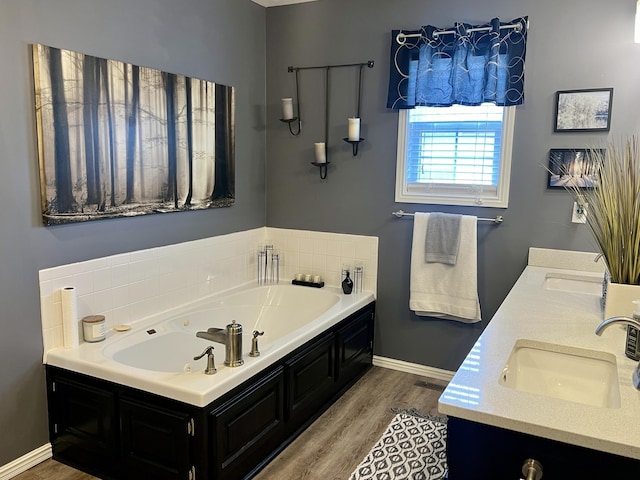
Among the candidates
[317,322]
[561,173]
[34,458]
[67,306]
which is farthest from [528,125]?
[34,458]

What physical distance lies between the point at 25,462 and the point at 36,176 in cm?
140

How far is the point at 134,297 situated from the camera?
2951 mm

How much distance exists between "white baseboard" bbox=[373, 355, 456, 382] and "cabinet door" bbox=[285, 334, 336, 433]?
71cm

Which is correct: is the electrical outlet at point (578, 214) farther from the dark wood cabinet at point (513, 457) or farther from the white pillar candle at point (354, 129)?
the dark wood cabinet at point (513, 457)

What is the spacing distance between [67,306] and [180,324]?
717mm

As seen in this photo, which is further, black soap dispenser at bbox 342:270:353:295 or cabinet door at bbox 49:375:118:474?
black soap dispenser at bbox 342:270:353:295

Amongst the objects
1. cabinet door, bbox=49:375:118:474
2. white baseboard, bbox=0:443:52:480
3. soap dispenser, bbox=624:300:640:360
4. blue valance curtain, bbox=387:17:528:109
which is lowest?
white baseboard, bbox=0:443:52:480

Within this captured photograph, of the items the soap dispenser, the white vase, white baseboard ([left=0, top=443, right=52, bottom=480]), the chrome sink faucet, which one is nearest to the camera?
the chrome sink faucet

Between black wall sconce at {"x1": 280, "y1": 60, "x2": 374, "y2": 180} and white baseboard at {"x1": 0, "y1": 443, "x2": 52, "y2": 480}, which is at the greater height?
black wall sconce at {"x1": 280, "y1": 60, "x2": 374, "y2": 180}

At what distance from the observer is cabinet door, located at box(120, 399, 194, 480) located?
216 cm

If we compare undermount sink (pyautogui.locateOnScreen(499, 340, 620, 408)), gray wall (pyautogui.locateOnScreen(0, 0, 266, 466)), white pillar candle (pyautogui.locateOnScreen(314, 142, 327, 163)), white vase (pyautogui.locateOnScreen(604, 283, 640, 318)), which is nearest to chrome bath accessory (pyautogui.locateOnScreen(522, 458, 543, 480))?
undermount sink (pyautogui.locateOnScreen(499, 340, 620, 408))

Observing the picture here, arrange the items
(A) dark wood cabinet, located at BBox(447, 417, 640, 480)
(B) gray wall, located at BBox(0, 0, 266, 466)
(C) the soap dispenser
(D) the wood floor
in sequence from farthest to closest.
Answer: (D) the wood floor, (B) gray wall, located at BBox(0, 0, 266, 466), (C) the soap dispenser, (A) dark wood cabinet, located at BBox(447, 417, 640, 480)

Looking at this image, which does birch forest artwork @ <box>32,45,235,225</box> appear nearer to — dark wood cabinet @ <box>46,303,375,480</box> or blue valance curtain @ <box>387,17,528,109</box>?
dark wood cabinet @ <box>46,303,375,480</box>

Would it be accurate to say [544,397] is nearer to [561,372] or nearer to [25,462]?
[561,372]
